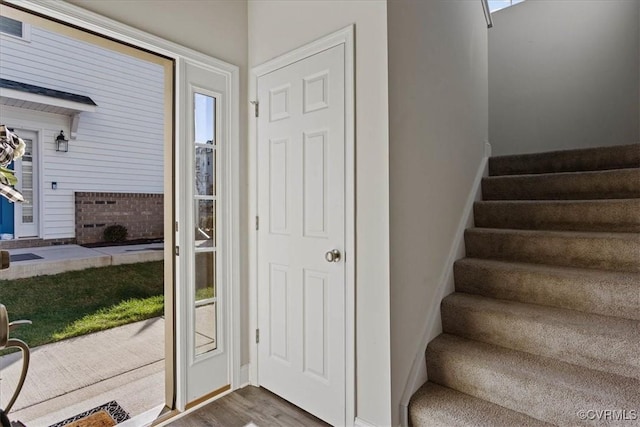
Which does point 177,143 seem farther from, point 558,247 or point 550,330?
point 558,247

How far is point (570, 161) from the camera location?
9.30ft

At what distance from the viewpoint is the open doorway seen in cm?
228

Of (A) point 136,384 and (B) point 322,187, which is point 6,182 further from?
(A) point 136,384

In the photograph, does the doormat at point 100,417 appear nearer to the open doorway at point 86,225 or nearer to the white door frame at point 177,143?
the open doorway at point 86,225

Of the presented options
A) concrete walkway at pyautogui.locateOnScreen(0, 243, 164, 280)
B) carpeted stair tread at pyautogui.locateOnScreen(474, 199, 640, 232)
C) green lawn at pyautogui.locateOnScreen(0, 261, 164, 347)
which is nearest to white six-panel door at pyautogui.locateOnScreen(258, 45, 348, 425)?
carpeted stair tread at pyautogui.locateOnScreen(474, 199, 640, 232)

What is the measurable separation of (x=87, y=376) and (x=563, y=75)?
4958 mm

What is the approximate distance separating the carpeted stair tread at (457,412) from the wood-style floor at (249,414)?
550mm

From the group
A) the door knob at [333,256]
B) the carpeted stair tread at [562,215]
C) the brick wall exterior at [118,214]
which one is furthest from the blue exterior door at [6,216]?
the carpeted stair tread at [562,215]

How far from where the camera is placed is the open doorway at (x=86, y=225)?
228cm

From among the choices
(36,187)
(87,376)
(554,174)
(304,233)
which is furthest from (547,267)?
(36,187)

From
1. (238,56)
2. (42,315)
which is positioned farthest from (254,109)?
(42,315)

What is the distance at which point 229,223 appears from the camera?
2.35 metres

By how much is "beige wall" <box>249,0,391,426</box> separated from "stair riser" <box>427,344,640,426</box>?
408 millimetres

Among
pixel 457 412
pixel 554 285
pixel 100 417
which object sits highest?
pixel 554 285
